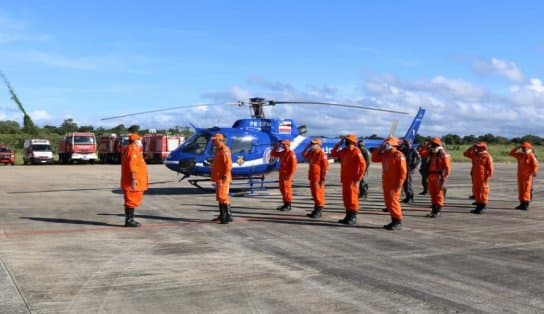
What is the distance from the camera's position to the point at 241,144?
16672mm

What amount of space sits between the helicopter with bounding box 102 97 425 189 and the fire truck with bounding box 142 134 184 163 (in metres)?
24.8

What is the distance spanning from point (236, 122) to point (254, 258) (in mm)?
9957

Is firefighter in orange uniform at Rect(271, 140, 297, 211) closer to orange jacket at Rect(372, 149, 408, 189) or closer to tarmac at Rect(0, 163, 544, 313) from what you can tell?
tarmac at Rect(0, 163, 544, 313)

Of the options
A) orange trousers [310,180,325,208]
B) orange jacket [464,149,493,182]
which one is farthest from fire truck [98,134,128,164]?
orange jacket [464,149,493,182]

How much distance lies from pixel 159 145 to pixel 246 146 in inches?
1054

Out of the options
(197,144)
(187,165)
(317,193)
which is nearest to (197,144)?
(197,144)

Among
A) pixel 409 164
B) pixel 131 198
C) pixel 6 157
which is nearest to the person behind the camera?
pixel 131 198

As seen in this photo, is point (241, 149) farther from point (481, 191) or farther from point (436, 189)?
point (481, 191)

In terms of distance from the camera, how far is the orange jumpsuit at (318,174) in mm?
12078

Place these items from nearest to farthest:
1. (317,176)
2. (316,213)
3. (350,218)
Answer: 1. (350,218)
2. (316,213)
3. (317,176)

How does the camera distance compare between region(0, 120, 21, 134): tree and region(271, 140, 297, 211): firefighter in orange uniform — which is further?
region(0, 120, 21, 134): tree

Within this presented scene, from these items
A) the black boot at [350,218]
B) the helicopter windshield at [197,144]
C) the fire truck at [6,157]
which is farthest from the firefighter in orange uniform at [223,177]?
the fire truck at [6,157]

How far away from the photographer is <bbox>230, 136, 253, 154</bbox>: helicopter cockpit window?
652 inches

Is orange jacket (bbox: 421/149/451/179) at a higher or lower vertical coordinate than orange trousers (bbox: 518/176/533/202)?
higher
